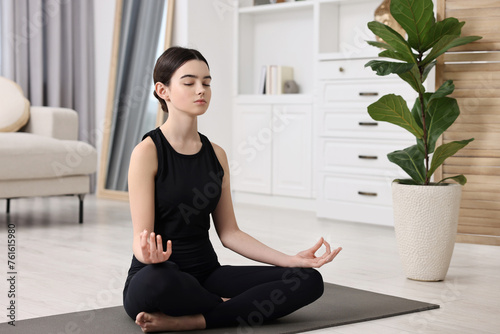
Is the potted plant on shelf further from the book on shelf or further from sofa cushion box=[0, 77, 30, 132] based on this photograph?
sofa cushion box=[0, 77, 30, 132]

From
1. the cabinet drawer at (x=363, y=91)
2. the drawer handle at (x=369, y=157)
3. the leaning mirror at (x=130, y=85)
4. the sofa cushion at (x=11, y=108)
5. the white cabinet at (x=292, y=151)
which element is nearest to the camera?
the cabinet drawer at (x=363, y=91)

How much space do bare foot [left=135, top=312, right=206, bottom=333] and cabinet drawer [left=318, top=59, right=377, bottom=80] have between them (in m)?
2.59

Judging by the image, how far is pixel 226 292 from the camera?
208 cm

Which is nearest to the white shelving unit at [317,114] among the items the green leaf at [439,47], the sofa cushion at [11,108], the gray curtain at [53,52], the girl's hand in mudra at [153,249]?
the green leaf at [439,47]

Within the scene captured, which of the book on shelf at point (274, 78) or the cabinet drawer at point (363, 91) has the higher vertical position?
the book on shelf at point (274, 78)

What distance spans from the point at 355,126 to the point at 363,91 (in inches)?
8.0

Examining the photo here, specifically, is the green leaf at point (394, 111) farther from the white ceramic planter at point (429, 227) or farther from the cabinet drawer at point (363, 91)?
the cabinet drawer at point (363, 91)

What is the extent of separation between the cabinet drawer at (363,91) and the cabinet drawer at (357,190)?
448 millimetres

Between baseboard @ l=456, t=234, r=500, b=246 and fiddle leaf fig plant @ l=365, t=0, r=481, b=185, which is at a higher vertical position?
fiddle leaf fig plant @ l=365, t=0, r=481, b=185

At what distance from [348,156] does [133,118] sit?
5.96ft

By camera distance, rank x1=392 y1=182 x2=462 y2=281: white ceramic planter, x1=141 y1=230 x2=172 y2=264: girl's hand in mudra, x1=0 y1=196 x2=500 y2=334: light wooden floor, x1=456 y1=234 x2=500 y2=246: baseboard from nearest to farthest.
Answer: x1=141 y1=230 x2=172 y2=264: girl's hand in mudra
x1=0 y1=196 x2=500 y2=334: light wooden floor
x1=392 y1=182 x2=462 y2=281: white ceramic planter
x1=456 y1=234 x2=500 y2=246: baseboard

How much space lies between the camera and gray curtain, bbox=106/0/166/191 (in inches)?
213

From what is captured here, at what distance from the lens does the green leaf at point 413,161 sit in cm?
290

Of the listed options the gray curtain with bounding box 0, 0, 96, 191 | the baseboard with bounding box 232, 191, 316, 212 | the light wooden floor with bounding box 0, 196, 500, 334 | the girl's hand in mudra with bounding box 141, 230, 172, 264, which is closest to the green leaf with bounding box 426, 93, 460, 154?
the light wooden floor with bounding box 0, 196, 500, 334
